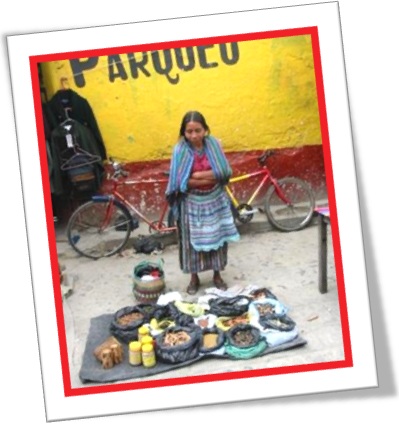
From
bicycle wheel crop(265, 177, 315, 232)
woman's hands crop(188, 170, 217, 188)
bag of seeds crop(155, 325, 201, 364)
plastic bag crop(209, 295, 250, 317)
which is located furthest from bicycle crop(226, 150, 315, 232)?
bag of seeds crop(155, 325, 201, 364)

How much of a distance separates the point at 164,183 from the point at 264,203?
0.54m

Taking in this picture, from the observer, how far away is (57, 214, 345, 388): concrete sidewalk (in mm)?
2559

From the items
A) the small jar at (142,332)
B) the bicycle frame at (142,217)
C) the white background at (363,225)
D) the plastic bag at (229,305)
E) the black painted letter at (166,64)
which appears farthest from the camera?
the bicycle frame at (142,217)

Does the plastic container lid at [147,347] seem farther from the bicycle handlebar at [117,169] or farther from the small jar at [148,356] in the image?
the bicycle handlebar at [117,169]

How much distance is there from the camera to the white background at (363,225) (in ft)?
7.84

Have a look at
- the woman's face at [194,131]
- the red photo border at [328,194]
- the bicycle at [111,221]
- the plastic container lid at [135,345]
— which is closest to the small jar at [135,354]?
the plastic container lid at [135,345]

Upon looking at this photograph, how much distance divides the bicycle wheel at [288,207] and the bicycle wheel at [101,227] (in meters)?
0.74

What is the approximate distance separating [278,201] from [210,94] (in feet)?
2.21

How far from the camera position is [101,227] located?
9.50 feet

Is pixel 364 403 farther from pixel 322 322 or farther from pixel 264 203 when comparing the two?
Result: pixel 264 203

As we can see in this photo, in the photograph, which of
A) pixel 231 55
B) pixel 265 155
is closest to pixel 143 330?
pixel 265 155

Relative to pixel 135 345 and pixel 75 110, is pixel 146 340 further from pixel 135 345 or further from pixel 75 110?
pixel 75 110

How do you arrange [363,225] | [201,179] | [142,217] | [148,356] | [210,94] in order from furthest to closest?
[142,217] → [201,179] → [210,94] → [148,356] → [363,225]

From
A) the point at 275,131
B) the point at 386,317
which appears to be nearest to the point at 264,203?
the point at 275,131
